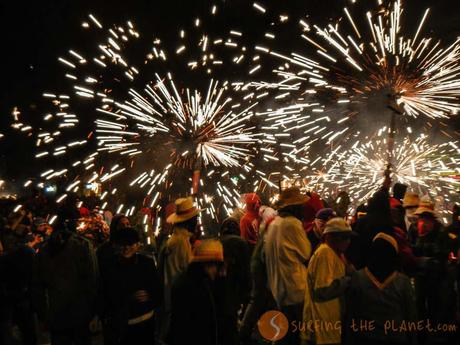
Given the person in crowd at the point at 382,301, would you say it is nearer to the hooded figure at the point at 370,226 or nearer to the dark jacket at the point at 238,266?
the hooded figure at the point at 370,226

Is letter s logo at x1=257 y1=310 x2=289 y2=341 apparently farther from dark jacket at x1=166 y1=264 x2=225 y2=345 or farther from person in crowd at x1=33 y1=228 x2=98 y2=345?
person in crowd at x1=33 y1=228 x2=98 y2=345

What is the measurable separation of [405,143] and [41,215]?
16695mm

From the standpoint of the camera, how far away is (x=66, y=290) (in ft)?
21.7

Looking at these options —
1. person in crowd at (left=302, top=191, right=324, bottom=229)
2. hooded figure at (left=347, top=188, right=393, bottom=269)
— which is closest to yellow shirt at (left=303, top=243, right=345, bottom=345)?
hooded figure at (left=347, top=188, right=393, bottom=269)

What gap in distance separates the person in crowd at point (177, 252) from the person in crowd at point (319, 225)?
194 cm

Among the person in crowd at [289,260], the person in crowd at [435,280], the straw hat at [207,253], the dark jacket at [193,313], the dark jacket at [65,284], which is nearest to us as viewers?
the dark jacket at [193,313]

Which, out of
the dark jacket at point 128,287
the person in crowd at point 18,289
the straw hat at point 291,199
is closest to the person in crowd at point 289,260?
the straw hat at point 291,199

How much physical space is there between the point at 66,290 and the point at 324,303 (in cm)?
301

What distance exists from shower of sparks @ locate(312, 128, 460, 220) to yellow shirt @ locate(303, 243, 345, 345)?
16578 millimetres

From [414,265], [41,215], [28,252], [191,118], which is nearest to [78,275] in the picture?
[28,252]

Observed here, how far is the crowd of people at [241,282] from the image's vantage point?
5242 mm

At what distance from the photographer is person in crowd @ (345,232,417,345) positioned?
16.9ft

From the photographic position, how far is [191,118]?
46.8 ft

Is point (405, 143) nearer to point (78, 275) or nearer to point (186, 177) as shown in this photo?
point (186, 177)
